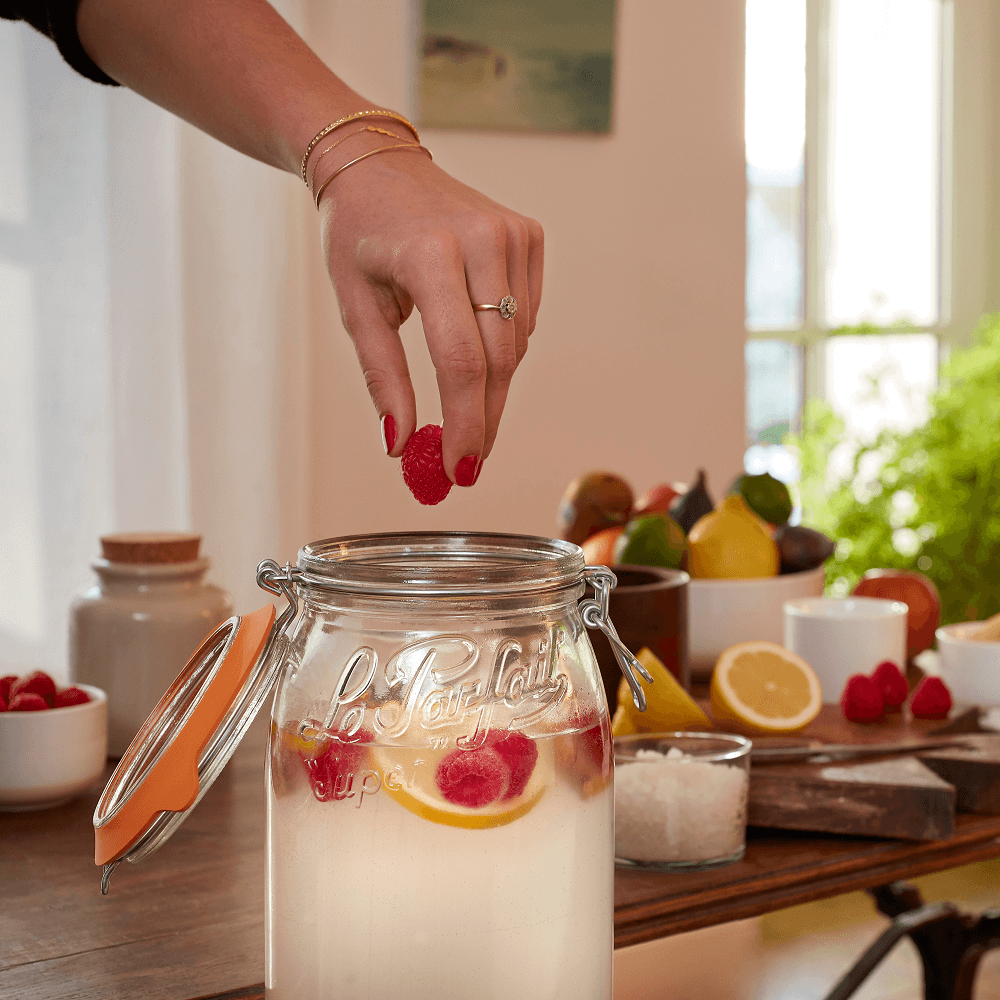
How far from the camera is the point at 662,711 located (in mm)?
773

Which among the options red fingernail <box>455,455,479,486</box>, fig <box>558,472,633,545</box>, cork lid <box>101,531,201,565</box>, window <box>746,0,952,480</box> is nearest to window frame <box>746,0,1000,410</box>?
window <box>746,0,952,480</box>

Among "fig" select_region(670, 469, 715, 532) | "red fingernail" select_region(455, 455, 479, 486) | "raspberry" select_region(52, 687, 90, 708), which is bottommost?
"raspberry" select_region(52, 687, 90, 708)

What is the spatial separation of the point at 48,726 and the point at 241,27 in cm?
47

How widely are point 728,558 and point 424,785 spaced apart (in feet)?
2.55

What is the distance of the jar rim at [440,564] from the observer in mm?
434

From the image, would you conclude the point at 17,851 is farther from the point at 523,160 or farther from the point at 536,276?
the point at 523,160

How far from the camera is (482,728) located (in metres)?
0.44

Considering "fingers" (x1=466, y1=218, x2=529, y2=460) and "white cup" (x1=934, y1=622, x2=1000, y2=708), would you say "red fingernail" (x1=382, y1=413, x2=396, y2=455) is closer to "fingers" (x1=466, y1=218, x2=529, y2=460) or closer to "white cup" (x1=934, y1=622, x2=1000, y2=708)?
"fingers" (x1=466, y1=218, x2=529, y2=460)

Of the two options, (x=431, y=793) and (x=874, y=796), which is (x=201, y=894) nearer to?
(x=431, y=793)

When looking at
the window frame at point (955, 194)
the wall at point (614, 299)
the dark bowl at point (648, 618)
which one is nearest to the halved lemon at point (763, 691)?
Result: the dark bowl at point (648, 618)

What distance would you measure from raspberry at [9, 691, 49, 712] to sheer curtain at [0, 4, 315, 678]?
5.07 ft

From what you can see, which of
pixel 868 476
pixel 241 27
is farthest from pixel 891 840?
pixel 868 476

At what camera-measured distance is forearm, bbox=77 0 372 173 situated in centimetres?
68

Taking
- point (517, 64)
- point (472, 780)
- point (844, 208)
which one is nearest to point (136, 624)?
point (472, 780)
